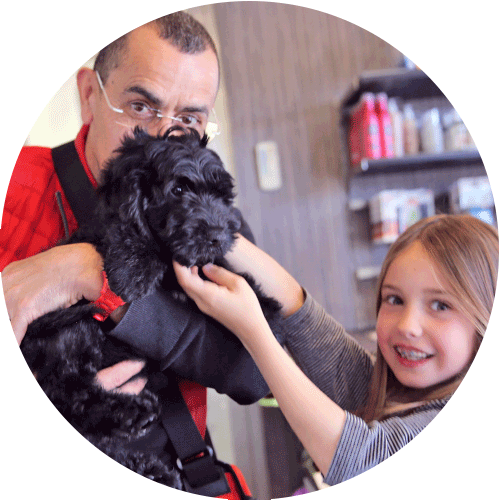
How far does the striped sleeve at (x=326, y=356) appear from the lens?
681mm

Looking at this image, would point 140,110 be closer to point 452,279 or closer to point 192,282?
point 192,282

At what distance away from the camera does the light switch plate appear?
752mm

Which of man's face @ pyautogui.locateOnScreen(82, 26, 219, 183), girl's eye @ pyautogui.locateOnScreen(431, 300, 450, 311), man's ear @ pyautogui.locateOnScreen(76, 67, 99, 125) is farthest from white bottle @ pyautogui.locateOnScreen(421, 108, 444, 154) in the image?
man's ear @ pyautogui.locateOnScreen(76, 67, 99, 125)

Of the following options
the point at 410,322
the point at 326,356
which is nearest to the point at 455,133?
the point at 410,322

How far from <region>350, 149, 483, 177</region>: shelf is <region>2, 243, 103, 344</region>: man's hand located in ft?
2.02

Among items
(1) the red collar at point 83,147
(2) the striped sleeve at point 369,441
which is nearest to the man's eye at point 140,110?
(1) the red collar at point 83,147

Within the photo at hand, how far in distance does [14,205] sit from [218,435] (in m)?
0.59

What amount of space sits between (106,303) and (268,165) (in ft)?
1.47

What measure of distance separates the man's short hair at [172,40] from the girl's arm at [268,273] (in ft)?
1.19

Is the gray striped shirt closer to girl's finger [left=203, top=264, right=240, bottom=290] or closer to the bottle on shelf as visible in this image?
girl's finger [left=203, top=264, right=240, bottom=290]

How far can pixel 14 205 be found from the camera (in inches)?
24.4

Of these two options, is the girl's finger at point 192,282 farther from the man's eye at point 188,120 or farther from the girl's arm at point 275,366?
the man's eye at point 188,120

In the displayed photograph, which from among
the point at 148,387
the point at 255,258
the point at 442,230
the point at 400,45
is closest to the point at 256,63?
the point at 400,45

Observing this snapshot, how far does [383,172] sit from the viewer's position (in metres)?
0.80
